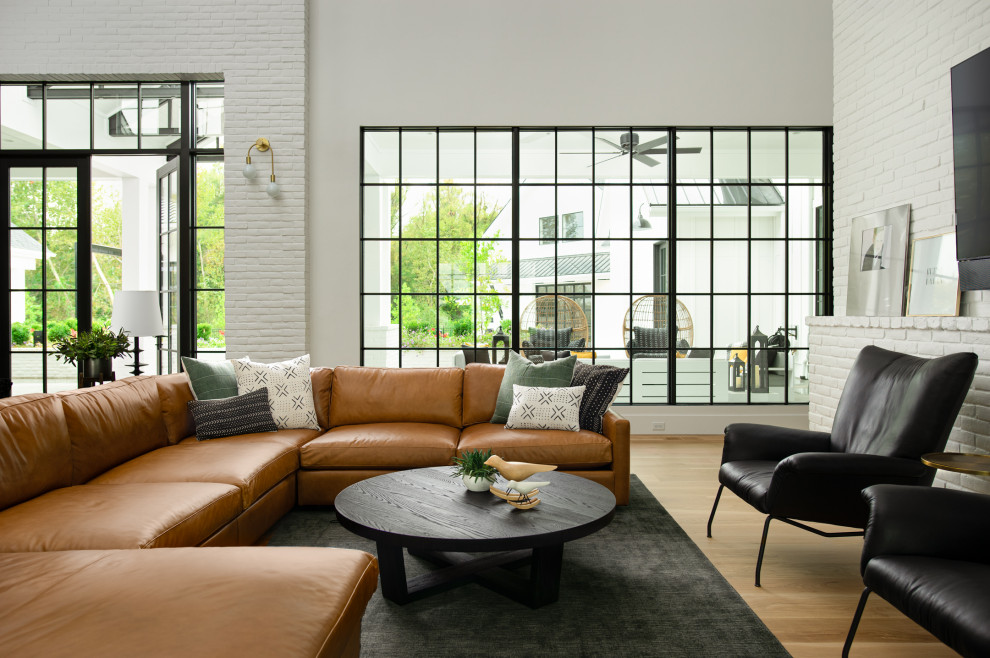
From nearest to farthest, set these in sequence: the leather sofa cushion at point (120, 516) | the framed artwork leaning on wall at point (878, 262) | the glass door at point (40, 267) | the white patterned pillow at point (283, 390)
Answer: the leather sofa cushion at point (120, 516) → the framed artwork leaning on wall at point (878, 262) → the white patterned pillow at point (283, 390) → the glass door at point (40, 267)

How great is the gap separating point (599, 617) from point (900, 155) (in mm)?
3189

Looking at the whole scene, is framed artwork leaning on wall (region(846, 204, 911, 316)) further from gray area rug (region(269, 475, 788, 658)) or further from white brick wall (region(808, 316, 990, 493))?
gray area rug (region(269, 475, 788, 658))

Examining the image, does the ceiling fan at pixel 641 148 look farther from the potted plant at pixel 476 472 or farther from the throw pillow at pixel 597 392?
the potted plant at pixel 476 472

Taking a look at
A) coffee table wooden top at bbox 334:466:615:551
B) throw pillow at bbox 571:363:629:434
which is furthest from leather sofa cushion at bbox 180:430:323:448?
throw pillow at bbox 571:363:629:434

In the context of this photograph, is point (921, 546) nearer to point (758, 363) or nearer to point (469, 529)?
point (469, 529)

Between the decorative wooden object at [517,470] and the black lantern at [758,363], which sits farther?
the black lantern at [758,363]

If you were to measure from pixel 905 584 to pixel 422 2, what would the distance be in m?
5.36

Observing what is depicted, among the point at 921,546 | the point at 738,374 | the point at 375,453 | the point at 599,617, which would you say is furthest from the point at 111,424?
the point at 738,374

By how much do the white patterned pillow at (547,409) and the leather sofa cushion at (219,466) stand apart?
1.31m

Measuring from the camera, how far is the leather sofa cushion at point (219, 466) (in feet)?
8.43

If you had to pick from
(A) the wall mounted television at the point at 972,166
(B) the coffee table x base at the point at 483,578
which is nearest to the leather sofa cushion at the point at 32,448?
(B) the coffee table x base at the point at 483,578

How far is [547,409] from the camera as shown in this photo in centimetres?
349

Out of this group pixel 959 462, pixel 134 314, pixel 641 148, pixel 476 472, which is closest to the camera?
pixel 959 462

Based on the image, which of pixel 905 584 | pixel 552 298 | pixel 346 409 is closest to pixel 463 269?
pixel 552 298
